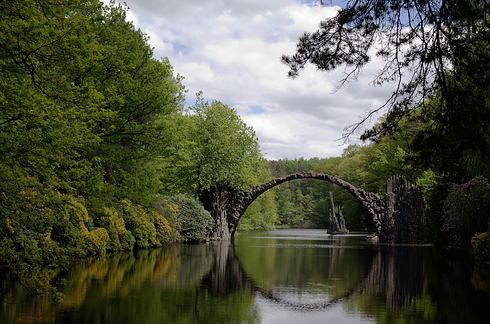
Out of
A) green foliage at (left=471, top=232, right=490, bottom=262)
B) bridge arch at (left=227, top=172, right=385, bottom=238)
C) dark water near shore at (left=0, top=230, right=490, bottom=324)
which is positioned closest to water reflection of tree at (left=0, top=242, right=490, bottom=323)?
dark water near shore at (left=0, top=230, right=490, bottom=324)

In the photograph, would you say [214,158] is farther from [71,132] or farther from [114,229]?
[71,132]

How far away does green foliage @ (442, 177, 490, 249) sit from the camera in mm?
16312

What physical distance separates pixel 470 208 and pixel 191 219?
15.0m

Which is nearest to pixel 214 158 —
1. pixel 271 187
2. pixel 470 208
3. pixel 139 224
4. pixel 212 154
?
pixel 212 154

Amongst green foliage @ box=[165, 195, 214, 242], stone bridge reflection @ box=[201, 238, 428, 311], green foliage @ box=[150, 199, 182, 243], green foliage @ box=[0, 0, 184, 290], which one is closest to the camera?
green foliage @ box=[0, 0, 184, 290]

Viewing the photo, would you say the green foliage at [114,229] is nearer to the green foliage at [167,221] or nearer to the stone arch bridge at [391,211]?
the green foliage at [167,221]

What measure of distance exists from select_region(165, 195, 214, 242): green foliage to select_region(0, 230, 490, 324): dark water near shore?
1194cm

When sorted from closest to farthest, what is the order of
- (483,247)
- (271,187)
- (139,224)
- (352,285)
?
(352,285) → (483,247) → (139,224) → (271,187)

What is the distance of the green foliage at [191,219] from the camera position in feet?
85.7

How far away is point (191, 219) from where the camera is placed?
86.8ft

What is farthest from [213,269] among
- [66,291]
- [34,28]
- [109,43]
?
[109,43]

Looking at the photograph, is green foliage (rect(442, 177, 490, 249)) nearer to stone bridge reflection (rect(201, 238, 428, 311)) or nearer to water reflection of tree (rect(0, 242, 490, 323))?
water reflection of tree (rect(0, 242, 490, 323))

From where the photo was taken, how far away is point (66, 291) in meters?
8.56

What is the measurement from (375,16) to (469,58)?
5.38 feet
